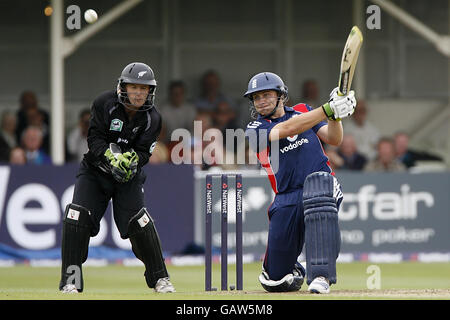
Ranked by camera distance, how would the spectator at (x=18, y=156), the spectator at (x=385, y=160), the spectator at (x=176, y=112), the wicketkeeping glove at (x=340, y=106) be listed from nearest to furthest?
the wicketkeeping glove at (x=340, y=106)
the spectator at (x=18, y=156)
the spectator at (x=385, y=160)
the spectator at (x=176, y=112)

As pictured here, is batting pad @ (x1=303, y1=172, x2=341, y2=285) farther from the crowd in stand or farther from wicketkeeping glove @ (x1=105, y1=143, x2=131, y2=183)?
the crowd in stand

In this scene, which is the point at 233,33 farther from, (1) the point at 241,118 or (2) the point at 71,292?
(2) the point at 71,292

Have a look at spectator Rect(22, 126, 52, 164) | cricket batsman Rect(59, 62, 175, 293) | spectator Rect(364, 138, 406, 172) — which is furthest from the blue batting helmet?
spectator Rect(364, 138, 406, 172)

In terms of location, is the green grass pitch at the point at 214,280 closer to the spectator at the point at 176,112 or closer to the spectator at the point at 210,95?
the spectator at the point at 176,112

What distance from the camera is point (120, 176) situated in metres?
7.84

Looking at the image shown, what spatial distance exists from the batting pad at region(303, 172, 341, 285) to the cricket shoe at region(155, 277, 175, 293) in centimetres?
119

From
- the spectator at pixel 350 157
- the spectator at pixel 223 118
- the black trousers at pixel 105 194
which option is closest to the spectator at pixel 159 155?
the spectator at pixel 223 118

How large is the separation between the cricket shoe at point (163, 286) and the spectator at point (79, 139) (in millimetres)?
6586

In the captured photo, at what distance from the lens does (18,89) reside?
57.0 feet

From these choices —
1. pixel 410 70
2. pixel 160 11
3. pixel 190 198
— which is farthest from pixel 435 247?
pixel 160 11

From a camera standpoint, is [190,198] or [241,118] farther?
[241,118]

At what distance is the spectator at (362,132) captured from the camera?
1560cm

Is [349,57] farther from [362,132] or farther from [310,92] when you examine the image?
[310,92]

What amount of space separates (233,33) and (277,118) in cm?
988
